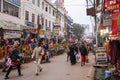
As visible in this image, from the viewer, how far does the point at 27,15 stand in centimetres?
4131

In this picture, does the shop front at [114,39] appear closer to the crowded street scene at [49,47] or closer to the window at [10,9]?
the crowded street scene at [49,47]

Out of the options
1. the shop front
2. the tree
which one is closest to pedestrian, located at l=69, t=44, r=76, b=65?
the shop front

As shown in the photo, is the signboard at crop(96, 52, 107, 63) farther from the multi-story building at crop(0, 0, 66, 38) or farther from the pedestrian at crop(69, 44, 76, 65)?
the multi-story building at crop(0, 0, 66, 38)

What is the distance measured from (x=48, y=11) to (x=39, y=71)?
124ft

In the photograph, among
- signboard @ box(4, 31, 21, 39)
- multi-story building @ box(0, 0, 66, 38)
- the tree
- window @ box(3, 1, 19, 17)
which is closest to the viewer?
signboard @ box(4, 31, 21, 39)

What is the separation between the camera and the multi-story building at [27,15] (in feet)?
107

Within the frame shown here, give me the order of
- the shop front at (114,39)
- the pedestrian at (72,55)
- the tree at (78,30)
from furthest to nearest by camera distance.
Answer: the tree at (78,30) < the pedestrian at (72,55) < the shop front at (114,39)

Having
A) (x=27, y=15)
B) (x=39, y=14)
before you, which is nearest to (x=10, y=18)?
(x=27, y=15)

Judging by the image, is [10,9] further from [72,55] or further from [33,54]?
[33,54]

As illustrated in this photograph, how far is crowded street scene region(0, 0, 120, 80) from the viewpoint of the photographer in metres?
14.6

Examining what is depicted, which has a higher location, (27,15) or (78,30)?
(78,30)

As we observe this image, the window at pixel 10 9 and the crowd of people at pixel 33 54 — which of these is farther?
the window at pixel 10 9

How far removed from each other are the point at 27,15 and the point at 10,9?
22.0ft

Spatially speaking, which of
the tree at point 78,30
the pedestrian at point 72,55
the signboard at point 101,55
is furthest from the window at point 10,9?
the tree at point 78,30
